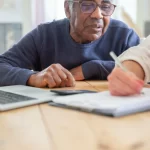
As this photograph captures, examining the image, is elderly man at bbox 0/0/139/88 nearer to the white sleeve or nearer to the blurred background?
the white sleeve

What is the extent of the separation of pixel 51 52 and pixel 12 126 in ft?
3.47

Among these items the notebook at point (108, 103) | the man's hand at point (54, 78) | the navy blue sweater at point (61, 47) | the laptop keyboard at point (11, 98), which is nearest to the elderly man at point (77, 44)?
the navy blue sweater at point (61, 47)

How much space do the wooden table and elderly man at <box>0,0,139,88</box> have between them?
2.24ft

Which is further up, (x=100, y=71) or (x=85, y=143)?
(x=85, y=143)

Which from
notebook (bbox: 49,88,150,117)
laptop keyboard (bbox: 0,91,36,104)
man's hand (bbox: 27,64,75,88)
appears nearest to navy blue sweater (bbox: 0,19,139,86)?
man's hand (bbox: 27,64,75,88)

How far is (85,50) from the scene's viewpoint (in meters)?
1.53

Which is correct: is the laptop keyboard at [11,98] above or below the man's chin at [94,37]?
Answer: below

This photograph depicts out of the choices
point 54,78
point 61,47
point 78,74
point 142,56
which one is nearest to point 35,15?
point 61,47

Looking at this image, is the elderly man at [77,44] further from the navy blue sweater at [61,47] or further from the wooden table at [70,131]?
the wooden table at [70,131]

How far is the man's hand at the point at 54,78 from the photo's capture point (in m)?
1.10

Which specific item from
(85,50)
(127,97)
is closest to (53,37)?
(85,50)

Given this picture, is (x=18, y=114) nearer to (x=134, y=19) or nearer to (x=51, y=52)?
(x=51, y=52)

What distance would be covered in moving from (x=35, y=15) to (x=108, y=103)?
6.50 ft

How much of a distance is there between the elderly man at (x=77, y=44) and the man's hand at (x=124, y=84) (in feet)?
1.76
